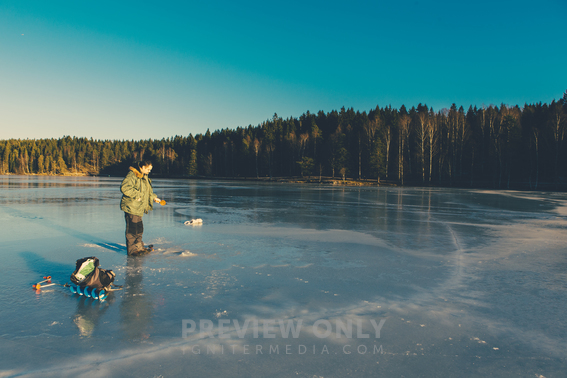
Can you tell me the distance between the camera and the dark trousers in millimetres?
6957

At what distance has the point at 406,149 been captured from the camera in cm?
6944

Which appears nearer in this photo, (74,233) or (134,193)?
(134,193)

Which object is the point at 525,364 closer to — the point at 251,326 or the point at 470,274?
the point at 251,326

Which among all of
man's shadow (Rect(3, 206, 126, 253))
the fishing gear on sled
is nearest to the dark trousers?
man's shadow (Rect(3, 206, 126, 253))

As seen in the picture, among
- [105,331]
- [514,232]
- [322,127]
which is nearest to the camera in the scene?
[105,331]

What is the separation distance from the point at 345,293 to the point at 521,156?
6424cm

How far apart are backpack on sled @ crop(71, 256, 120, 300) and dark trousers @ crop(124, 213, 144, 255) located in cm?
212

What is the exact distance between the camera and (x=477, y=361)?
10.1ft

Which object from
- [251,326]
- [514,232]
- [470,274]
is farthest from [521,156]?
[251,326]

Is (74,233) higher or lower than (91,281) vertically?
lower

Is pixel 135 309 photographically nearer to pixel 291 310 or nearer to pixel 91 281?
pixel 91 281

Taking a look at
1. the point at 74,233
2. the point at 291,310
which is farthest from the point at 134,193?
the point at 291,310

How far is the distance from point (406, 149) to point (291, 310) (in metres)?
70.6

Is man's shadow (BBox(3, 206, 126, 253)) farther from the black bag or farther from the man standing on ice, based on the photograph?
the black bag
